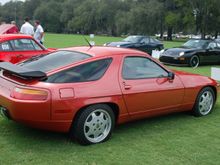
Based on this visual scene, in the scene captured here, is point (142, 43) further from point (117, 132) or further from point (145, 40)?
point (117, 132)

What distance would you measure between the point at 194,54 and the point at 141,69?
1107 centimetres

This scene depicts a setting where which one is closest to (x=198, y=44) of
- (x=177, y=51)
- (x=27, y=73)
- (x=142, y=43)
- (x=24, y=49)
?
(x=177, y=51)

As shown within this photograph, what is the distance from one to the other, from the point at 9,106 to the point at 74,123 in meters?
0.89

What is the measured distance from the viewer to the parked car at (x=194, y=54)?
15.9 m

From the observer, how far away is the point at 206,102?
6887 millimetres

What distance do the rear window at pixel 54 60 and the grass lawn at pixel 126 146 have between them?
1.00m

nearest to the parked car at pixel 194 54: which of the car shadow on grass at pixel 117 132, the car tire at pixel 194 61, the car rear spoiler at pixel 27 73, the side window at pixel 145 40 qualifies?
the car tire at pixel 194 61

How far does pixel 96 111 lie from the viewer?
196 inches

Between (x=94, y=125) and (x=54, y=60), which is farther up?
(x=54, y=60)

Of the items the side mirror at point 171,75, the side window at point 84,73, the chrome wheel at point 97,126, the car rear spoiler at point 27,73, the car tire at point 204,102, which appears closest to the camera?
the car rear spoiler at point 27,73

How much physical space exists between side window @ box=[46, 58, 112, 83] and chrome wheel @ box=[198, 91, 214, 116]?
92.5 inches

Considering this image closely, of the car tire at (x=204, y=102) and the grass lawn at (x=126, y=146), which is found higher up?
the car tire at (x=204, y=102)

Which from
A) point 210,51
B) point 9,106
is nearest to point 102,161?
point 9,106

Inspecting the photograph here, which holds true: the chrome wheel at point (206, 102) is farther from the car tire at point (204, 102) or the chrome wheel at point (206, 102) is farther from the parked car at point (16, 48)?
the parked car at point (16, 48)
